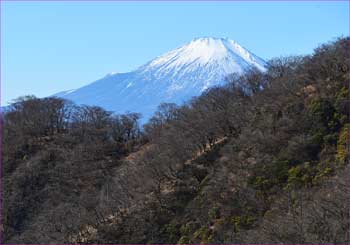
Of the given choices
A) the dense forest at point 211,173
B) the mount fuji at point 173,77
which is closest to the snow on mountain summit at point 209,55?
the mount fuji at point 173,77

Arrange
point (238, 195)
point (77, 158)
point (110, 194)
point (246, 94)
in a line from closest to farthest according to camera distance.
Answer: point (238, 195), point (110, 194), point (77, 158), point (246, 94)

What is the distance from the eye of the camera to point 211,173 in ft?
101

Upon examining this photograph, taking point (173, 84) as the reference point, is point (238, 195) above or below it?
below

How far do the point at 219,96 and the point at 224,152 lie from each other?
26.9 ft

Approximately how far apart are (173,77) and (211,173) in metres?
106

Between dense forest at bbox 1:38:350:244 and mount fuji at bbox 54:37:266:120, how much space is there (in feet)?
257

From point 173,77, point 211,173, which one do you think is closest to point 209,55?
point 173,77

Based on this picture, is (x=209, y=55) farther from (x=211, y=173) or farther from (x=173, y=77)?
(x=211, y=173)

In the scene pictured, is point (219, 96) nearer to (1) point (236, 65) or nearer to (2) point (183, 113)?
(2) point (183, 113)

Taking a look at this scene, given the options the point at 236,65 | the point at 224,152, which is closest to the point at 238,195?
the point at 224,152

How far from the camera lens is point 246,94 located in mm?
42562

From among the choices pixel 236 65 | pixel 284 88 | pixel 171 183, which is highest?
pixel 236 65

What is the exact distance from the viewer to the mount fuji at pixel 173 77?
12419 cm

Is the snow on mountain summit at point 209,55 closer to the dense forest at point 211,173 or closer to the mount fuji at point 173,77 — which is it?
the mount fuji at point 173,77
